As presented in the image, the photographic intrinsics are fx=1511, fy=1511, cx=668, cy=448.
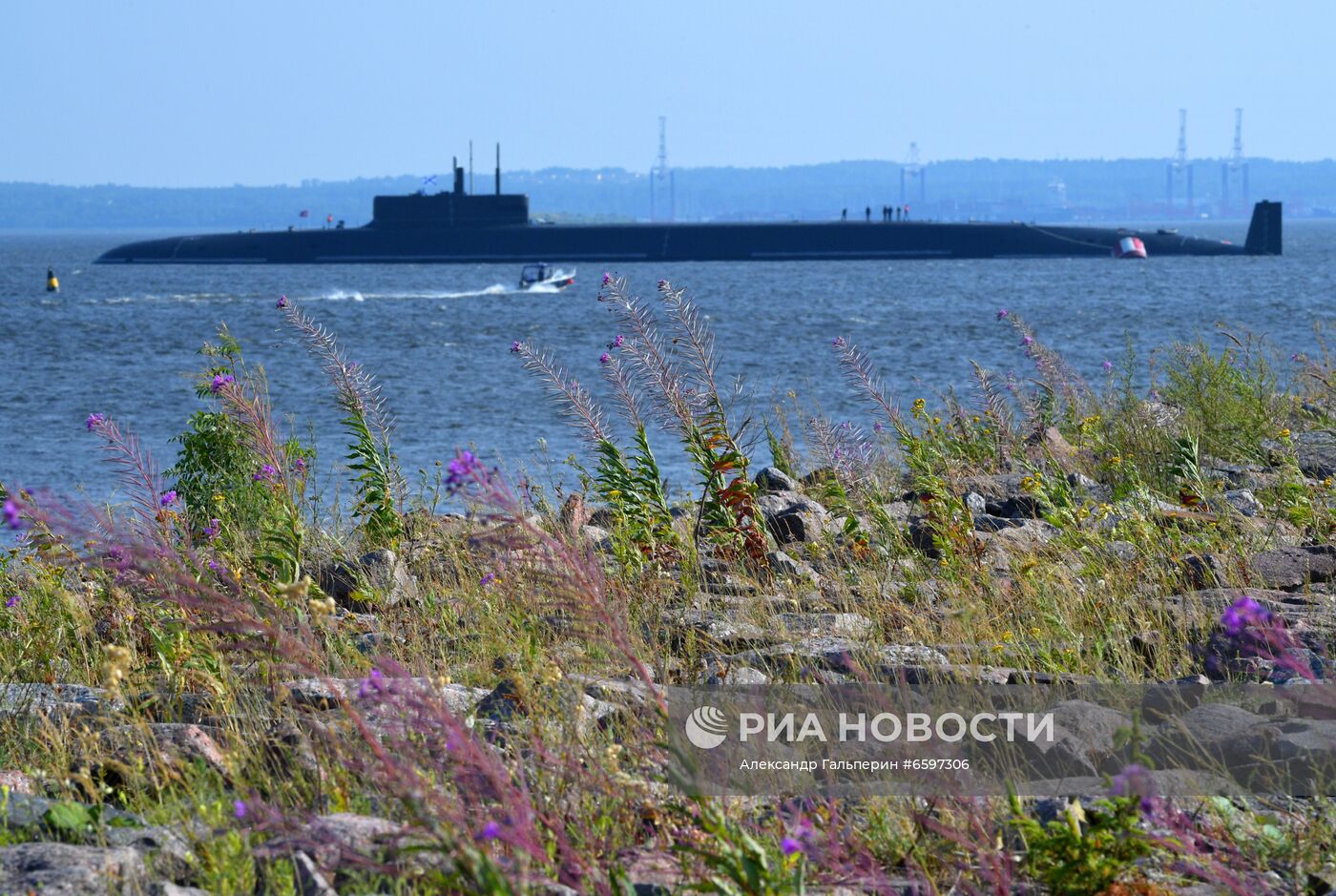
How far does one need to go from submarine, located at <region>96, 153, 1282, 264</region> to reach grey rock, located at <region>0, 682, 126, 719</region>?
296 feet

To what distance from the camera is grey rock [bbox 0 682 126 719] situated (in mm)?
4809

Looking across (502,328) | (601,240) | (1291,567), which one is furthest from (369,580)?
(601,240)

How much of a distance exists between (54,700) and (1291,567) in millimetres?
4830

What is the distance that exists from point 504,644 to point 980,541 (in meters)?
2.64

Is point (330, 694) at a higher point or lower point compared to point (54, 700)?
higher

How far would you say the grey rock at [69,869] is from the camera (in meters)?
3.12

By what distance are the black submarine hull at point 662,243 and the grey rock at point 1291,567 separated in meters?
88.6

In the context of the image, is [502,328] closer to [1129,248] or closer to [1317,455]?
[1317,455]

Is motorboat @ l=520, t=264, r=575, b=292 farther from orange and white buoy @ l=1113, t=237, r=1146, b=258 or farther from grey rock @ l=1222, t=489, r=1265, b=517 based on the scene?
grey rock @ l=1222, t=489, r=1265, b=517

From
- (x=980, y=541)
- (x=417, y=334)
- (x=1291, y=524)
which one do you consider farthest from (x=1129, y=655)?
(x=417, y=334)

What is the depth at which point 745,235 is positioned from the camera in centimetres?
9762

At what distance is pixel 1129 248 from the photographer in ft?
324

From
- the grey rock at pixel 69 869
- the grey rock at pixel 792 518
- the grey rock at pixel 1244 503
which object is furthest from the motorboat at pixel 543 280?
the grey rock at pixel 69 869

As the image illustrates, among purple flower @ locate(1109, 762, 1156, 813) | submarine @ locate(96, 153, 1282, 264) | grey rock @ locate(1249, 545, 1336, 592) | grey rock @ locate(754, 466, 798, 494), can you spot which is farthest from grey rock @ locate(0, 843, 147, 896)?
submarine @ locate(96, 153, 1282, 264)
